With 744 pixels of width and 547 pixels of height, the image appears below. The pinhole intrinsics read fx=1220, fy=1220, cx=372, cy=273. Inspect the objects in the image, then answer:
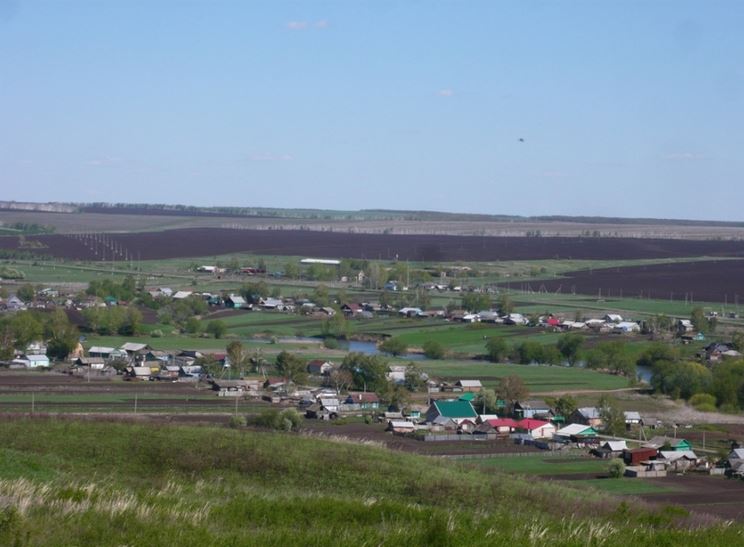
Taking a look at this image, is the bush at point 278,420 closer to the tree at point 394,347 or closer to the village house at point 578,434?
the village house at point 578,434

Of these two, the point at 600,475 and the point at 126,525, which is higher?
the point at 126,525

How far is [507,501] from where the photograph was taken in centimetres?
962

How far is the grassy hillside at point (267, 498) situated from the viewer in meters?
5.80

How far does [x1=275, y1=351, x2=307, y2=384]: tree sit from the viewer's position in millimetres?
20281

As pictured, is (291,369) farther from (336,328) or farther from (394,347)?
(336,328)

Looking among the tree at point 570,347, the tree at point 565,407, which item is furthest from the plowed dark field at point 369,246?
the tree at point 565,407

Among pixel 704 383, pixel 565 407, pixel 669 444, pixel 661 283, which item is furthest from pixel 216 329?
pixel 661 283

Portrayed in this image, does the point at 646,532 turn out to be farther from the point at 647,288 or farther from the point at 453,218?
the point at 453,218

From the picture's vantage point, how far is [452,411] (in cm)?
1698

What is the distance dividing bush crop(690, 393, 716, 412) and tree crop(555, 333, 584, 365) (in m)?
5.20

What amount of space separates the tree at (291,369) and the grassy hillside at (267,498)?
7809 millimetres

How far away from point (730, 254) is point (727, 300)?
82.3ft

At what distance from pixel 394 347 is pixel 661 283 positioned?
2107 centimetres

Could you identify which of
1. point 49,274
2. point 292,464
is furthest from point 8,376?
point 49,274
